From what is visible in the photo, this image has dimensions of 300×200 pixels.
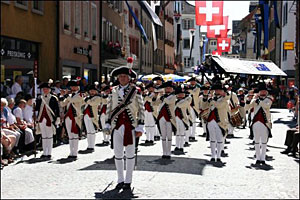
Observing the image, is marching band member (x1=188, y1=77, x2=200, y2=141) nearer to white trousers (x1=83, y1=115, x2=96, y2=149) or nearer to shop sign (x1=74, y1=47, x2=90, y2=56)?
white trousers (x1=83, y1=115, x2=96, y2=149)

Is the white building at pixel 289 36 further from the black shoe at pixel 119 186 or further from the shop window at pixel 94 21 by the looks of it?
the black shoe at pixel 119 186

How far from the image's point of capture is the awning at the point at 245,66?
19375 millimetres

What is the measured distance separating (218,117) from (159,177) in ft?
8.55

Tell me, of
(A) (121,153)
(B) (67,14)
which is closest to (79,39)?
(B) (67,14)

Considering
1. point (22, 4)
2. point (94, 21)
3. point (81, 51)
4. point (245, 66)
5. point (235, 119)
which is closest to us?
point (235, 119)

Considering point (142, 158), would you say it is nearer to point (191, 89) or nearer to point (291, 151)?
point (291, 151)

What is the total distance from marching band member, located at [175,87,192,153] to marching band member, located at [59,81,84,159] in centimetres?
255

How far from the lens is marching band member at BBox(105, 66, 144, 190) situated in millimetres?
9062

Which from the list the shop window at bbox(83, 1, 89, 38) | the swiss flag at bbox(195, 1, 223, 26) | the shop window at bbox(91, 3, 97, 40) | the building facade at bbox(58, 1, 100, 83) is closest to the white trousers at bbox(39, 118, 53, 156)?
the building facade at bbox(58, 1, 100, 83)

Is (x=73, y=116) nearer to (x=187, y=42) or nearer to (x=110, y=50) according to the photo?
(x=110, y=50)

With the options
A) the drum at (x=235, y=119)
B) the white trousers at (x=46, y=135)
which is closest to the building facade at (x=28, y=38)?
the white trousers at (x=46, y=135)

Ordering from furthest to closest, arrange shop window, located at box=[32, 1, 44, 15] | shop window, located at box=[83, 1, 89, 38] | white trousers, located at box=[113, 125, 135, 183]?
shop window, located at box=[83, 1, 89, 38] → shop window, located at box=[32, 1, 44, 15] → white trousers, located at box=[113, 125, 135, 183]

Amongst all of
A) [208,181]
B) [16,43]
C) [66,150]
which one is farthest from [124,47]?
[208,181]

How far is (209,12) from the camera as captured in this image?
2545 cm
